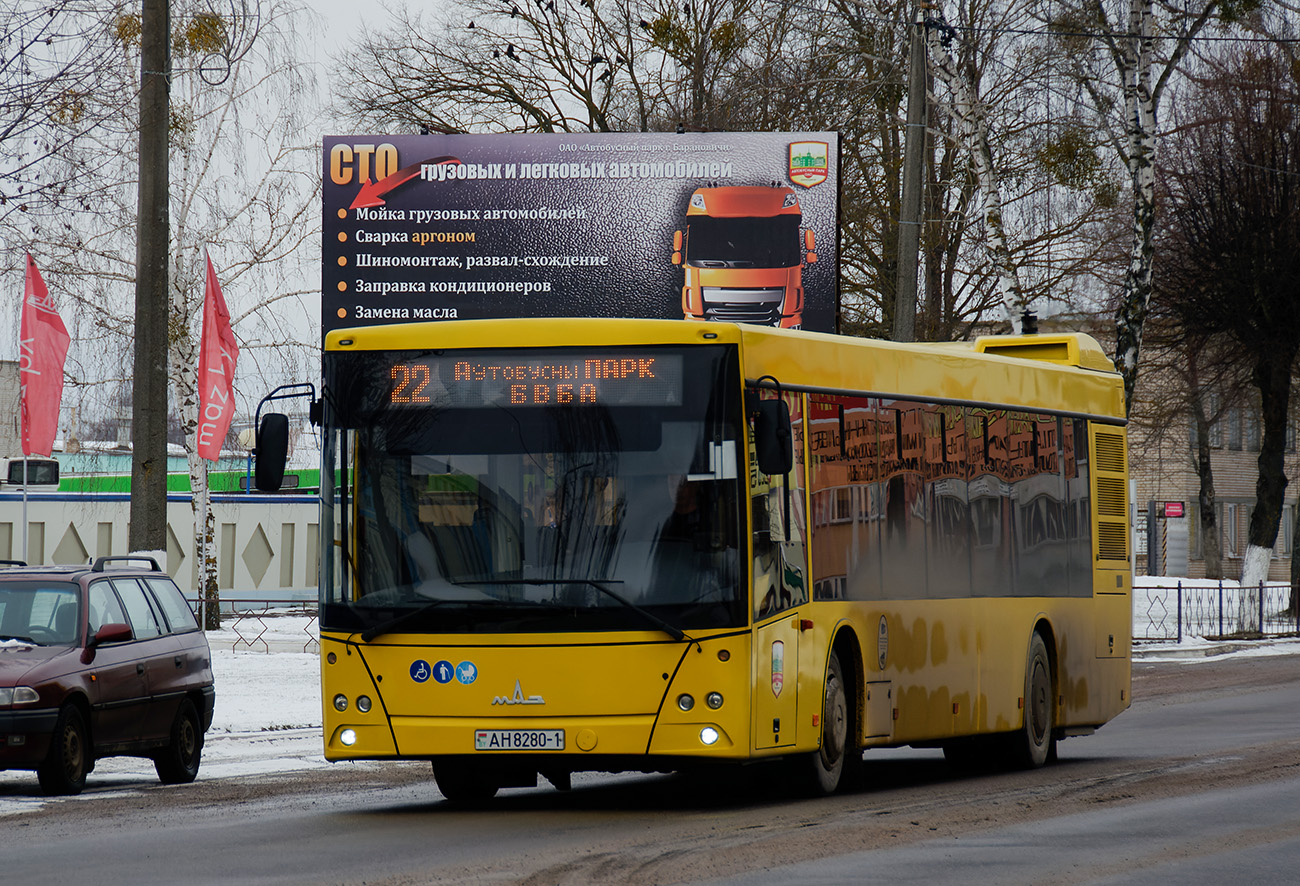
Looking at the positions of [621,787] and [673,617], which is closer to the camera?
[673,617]

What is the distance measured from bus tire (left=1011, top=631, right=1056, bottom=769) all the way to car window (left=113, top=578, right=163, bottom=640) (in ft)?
21.2

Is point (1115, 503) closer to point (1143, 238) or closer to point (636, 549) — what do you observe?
point (636, 549)

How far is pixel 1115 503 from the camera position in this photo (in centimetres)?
1703

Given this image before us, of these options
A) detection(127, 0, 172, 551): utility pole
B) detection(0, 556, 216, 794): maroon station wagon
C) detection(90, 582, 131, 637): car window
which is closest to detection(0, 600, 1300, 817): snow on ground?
detection(0, 556, 216, 794): maroon station wagon

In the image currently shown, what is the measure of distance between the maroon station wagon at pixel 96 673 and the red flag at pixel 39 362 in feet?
41.0

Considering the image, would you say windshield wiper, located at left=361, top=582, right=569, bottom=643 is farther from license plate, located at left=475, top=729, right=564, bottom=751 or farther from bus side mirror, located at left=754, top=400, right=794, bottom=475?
bus side mirror, located at left=754, top=400, right=794, bottom=475

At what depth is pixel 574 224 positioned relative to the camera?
2895 cm

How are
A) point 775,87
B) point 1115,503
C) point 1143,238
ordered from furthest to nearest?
1. point 775,87
2. point 1143,238
3. point 1115,503

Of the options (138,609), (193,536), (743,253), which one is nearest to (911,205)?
(743,253)

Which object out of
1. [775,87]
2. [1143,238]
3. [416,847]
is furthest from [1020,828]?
[775,87]

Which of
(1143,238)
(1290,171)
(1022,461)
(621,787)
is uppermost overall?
(1290,171)

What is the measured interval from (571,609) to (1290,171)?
31490 mm

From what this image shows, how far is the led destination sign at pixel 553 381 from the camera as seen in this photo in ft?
37.7

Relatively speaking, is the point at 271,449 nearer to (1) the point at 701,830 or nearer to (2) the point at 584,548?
(2) the point at 584,548
